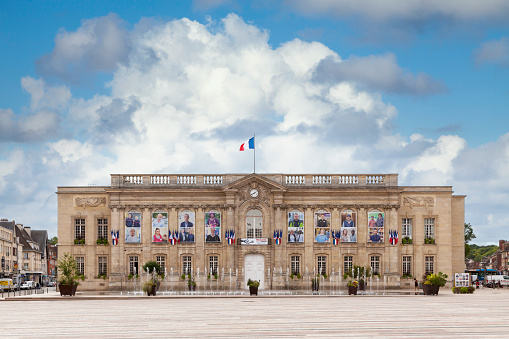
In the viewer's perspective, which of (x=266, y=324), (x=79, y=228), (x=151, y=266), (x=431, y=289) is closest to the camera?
(x=266, y=324)

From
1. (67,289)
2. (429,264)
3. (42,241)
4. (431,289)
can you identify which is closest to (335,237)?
(429,264)

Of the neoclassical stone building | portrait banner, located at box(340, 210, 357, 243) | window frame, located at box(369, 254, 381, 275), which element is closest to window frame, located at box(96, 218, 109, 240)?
the neoclassical stone building

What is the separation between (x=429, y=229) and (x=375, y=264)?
5.70 meters

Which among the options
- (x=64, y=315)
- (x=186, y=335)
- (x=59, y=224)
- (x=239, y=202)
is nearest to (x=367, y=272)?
(x=239, y=202)

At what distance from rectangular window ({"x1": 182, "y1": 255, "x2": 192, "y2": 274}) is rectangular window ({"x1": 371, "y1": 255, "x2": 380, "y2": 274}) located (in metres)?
15.3

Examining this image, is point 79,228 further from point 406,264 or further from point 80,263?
point 406,264

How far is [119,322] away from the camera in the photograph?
2469cm

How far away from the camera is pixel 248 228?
6394 cm

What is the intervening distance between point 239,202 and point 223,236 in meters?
3.15

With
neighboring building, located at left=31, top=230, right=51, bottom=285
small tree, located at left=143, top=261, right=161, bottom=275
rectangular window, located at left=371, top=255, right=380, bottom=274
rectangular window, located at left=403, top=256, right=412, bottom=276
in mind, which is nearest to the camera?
small tree, located at left=143, top=261, right=161, bottom=275

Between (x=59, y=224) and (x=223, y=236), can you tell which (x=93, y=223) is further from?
(x=223, y=236)

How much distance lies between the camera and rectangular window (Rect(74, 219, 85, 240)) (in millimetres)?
65188

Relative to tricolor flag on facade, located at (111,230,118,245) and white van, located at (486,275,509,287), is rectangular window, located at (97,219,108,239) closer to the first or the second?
tricolor flag on facade, located at (111,230,118,245)

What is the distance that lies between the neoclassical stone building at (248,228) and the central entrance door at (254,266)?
83mm
